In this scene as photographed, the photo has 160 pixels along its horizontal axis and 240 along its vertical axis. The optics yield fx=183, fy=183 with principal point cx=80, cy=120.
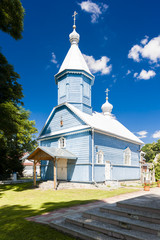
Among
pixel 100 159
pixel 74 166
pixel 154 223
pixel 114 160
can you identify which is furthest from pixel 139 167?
pixel 154 223

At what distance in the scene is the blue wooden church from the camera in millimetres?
17297

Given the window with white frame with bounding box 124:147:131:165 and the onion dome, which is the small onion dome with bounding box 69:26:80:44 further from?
the window with white frame with bounding box 124:147:131:165

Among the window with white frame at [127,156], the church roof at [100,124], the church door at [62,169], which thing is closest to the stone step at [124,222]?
the church roof at [100,124]

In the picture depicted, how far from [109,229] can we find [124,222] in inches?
19.2

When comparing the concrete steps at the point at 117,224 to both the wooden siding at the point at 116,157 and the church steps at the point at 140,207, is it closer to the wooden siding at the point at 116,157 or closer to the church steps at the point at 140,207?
the church steps at the point at 140,207

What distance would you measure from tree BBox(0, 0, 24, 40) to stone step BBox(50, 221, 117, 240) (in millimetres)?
10466

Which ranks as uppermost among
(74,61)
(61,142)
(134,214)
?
(74,61)

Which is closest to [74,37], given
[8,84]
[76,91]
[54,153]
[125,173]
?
[76,91]

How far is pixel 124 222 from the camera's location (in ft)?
16.7

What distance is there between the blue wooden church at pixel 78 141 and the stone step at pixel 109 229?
1010 cm

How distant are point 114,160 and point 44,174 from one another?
840 cm

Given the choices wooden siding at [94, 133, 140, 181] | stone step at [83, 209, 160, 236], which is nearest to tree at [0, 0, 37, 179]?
wooden siding at [94, 133, 140, 181]

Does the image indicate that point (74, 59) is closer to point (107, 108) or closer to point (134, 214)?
point (107, 108)

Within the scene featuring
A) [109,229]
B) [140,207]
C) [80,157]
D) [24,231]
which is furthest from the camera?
[80,157]
